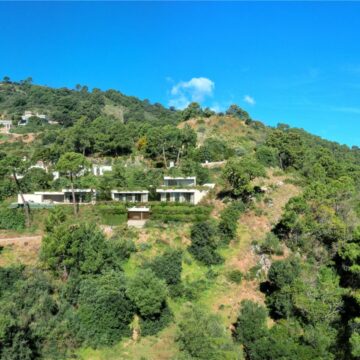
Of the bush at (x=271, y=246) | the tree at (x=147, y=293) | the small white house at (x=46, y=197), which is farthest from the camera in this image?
the small white house at (x=46, y=197)

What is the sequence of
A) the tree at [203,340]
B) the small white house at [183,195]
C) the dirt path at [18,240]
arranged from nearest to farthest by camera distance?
the tree at [203,340], the dirt path at [18,240], the small white house at [183,195]

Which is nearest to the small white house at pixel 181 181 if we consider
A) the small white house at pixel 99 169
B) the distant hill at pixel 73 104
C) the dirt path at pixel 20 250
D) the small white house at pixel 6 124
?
the small white house at pixel 99 169

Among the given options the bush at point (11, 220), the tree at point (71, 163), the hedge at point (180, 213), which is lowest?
the bush at point (11, 220)

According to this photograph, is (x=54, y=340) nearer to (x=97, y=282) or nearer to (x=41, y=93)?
(x=97, y=282)

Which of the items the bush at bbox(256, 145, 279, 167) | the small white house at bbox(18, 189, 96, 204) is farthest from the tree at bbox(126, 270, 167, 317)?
the bush at bbox(256, 145, 279, 167)

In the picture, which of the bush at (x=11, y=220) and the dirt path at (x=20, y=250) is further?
the bush at (x=11, y=220)

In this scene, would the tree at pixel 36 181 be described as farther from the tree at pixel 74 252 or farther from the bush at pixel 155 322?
the bush at pixel 155 322

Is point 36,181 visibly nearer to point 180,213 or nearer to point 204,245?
point 180,213
